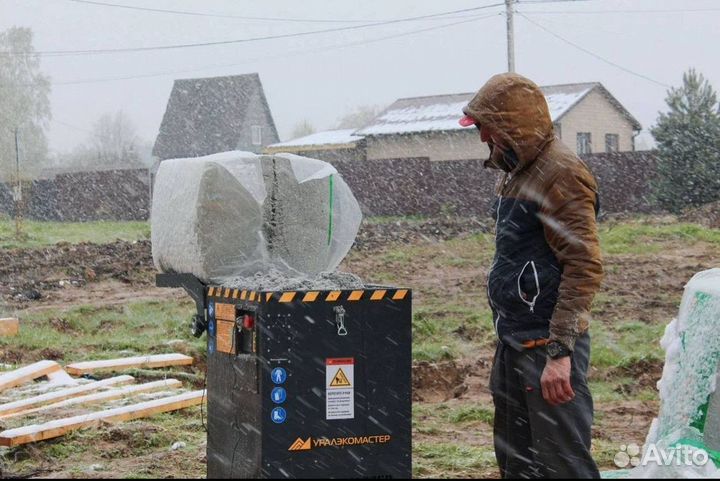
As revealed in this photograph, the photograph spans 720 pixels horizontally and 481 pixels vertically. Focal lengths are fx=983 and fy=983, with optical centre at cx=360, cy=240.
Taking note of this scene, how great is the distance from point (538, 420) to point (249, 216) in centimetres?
205

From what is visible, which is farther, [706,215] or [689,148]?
[689,148]

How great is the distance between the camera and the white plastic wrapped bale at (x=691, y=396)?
4246 mm

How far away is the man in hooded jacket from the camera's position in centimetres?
375

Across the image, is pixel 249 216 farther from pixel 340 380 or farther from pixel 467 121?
pixel 467 121

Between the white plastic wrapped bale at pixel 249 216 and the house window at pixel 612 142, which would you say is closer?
the white plastic wrapped bale at pixel 249 216

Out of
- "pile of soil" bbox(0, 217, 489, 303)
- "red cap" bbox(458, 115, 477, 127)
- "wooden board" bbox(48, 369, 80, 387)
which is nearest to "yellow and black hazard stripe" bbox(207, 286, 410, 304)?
"red cap" bbox(458, 115, 477, 127)

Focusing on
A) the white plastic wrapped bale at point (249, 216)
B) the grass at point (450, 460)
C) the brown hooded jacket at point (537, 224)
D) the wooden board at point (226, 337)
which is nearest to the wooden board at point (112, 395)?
the white plastic wrapped bale at point (249, 216)

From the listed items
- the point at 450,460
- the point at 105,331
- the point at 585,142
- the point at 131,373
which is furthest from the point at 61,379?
the point at 585,142

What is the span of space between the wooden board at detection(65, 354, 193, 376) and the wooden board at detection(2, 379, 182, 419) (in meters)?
0.80

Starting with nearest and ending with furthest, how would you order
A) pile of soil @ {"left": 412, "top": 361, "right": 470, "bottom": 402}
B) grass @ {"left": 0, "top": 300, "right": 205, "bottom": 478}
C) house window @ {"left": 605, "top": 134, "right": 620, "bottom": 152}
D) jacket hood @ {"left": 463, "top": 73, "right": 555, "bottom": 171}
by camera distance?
jacket hood @ {"left": 463, "top": 73, "right": 555, "bottom": 171}, grass @ {"left": 0, "top": 300, "right": 205, "bottom": 478}, pile of soil @ {"left": 412, "top": 361, "right": 470, "bottom": 402}, house window @ {"left": 605, "top": 134, "right": 620, "bottom": 152}

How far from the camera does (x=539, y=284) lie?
386 centimetres

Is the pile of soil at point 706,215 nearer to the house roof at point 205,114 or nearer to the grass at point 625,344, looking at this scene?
the grass at point 625,344

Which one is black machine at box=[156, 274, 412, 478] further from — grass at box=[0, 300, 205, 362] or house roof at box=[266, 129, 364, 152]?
house roof at box=[266, 129, 364, 152]

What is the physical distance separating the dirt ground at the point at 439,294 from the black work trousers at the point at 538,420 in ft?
6.13
